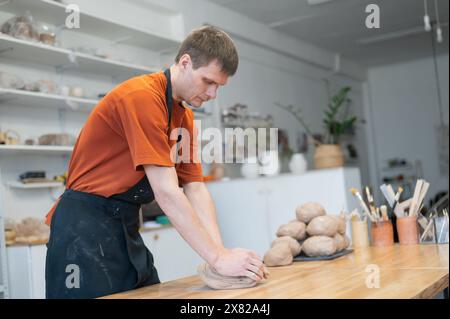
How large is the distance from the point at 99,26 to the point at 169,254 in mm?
1646

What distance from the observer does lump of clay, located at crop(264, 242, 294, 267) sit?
1725 mm

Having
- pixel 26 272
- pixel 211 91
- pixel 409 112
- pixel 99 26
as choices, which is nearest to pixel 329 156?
pixel 99 26

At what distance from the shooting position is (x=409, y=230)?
2096 mm

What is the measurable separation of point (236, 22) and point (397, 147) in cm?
519

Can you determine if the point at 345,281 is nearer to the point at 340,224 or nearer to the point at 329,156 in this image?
the point at 340,224

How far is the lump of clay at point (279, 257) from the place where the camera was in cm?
172

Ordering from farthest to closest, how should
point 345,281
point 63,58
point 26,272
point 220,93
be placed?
point 220,93
point 63,58
point 26,272
point 345,281

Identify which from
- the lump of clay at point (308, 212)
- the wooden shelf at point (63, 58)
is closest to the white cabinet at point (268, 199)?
the wooden shelf at point (63, 58)

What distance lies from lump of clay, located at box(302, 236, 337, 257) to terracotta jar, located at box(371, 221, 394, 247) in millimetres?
375

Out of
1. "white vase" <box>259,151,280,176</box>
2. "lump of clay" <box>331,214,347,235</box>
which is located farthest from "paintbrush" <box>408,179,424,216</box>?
"white vase" <box>259,151,280,176</box>

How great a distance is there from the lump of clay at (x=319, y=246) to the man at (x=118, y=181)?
32 cm

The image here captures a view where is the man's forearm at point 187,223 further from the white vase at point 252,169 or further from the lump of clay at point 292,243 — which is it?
the white vase at point 252,169

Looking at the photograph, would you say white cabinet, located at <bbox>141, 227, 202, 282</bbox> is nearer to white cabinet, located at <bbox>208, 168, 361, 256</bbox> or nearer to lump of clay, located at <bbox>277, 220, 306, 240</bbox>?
white cabinet, located at <bbox>208, 168, 361, 256</bbox>
